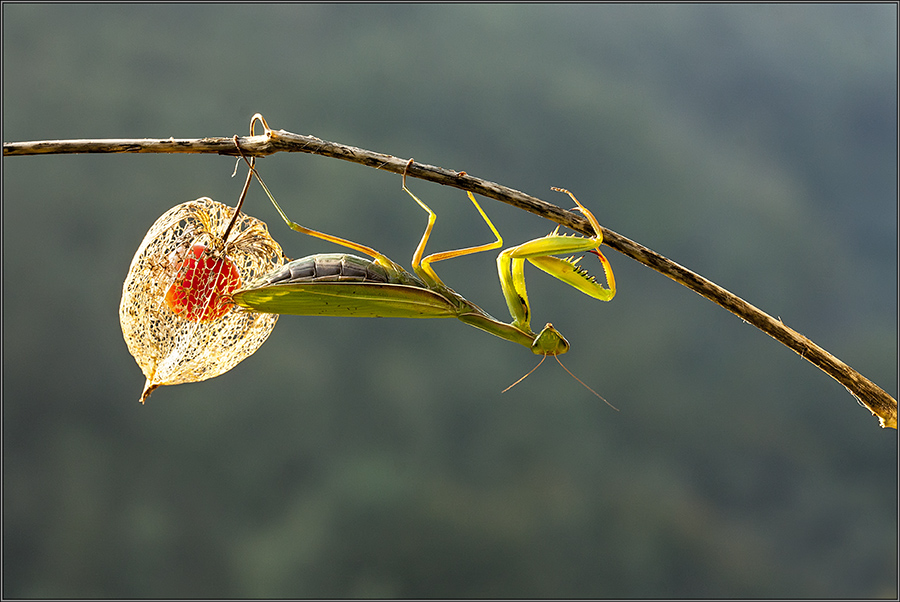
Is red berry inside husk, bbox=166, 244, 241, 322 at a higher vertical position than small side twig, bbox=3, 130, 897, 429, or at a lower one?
lower

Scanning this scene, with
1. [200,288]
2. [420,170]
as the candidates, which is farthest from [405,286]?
[200,288]

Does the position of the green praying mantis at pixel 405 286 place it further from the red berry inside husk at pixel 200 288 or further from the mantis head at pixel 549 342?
the red berry inside husk at pixel 200 288

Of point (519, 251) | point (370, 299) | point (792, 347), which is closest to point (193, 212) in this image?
point (370, 299)

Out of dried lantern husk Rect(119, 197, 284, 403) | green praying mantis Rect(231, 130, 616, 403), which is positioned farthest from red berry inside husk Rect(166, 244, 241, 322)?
green praying mantis Rect(231, 130, 616, 403)

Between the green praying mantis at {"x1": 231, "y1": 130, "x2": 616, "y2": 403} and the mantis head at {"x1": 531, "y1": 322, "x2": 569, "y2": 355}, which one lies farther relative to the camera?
the mantis head at {"x1": 531, "y1": 322, "x2": 569, "y2": 355}

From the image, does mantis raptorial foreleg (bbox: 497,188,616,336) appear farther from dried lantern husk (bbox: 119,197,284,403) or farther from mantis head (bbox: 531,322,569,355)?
dried lantern husk (bbox: 119,197,284,403)

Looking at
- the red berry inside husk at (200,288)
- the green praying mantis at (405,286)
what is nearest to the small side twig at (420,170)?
the green praying mantis at (405,286)

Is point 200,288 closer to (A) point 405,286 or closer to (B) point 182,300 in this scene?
(B) point 182,300

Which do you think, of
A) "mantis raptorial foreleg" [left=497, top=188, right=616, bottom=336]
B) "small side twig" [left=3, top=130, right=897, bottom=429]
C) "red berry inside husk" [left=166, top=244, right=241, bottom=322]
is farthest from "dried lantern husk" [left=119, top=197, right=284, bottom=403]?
"mantis raptorial foreleg" [left=497, top=188, right=616, bottom=336]
